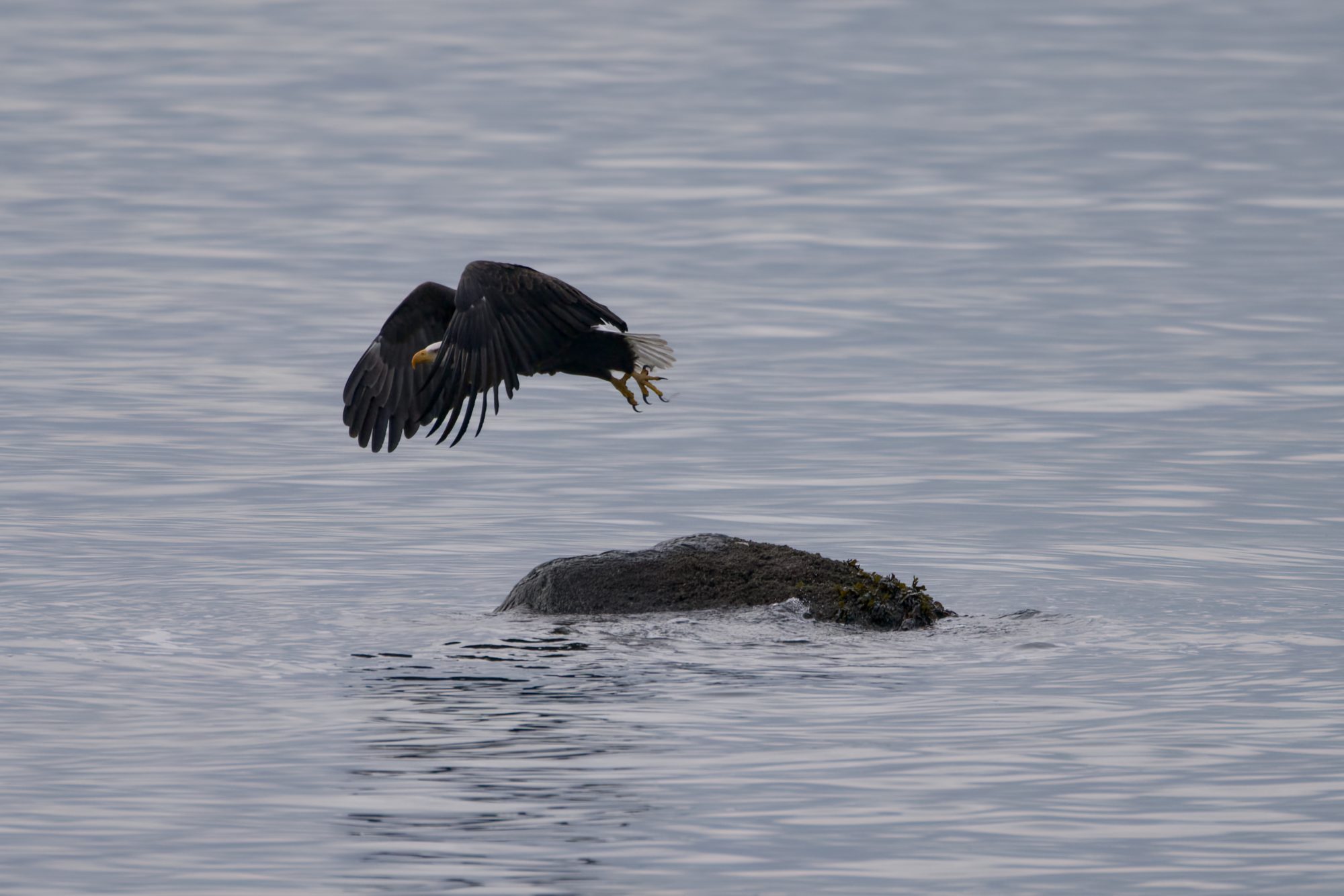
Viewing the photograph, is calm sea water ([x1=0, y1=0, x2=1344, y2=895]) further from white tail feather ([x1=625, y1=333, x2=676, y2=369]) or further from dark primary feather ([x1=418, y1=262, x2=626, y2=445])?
white tail feather ([x1=625, y1=333, x2=676, y2=369])

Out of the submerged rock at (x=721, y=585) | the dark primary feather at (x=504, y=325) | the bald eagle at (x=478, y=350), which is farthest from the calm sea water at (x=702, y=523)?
the dark primary feather at (x=504, y=325)

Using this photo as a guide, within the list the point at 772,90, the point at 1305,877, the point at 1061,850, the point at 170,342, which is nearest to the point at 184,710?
the point at 1061,850

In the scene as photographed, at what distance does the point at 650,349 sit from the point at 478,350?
1.42 metres

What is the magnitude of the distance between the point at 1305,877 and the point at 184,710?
15.9 ft

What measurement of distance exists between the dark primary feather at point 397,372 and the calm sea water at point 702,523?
888 mm

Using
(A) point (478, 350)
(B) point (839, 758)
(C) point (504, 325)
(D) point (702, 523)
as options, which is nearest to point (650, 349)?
(C) point (504, 325)

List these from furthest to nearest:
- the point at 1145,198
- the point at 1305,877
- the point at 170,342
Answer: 1. the point at 1145,198
2. the point at 170,342
3. the point at 1305,877

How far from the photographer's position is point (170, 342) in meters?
23.5

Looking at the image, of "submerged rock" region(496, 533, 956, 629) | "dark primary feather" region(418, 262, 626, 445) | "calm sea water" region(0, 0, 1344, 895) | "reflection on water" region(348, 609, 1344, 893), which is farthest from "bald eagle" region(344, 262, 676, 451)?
"reflection on water" region(348, 609, 1344, 893)

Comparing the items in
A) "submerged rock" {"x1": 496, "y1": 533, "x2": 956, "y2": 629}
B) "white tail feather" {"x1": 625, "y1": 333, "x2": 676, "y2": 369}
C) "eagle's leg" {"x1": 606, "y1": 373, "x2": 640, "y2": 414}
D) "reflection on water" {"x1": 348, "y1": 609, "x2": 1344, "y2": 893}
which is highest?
"white tail feather" {"x1": 625, "y1": 333, "x2": 676, "y2": 369}

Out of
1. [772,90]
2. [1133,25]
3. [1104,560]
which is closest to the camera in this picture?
[1104,560]

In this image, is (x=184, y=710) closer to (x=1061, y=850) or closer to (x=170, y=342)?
(x=1061, y=850)

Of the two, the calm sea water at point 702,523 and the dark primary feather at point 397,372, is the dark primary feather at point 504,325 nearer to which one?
the dark primary feather at point 397,372

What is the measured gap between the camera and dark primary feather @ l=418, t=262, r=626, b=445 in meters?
12.5
